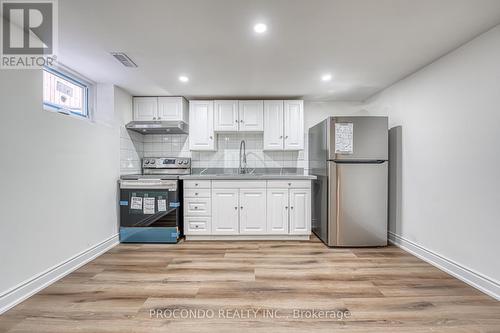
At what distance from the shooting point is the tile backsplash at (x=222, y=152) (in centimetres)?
387

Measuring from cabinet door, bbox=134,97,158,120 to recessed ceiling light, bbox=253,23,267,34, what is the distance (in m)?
2.31

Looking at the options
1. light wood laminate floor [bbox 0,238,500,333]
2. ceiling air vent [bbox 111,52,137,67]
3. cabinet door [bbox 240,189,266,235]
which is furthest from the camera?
cabinet door [bbox 240,189,266,235]

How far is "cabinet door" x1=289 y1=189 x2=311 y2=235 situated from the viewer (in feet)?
10.5

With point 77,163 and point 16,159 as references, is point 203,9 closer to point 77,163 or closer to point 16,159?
point 16,159

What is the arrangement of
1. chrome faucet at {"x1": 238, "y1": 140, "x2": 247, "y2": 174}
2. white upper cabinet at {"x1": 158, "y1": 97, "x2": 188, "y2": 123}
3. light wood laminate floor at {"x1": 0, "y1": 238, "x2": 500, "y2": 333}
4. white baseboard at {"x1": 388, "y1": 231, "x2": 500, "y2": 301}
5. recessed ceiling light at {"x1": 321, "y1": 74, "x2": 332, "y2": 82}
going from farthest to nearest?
1. chrome faucet at {"x1": 238, "y1": 140, "x2": 247, "y2": 174}
2. white upper cabinet at {"x1": 158, "y1": 97, "x2": 188, "y2": 123}
3. recessed ceiling light at {"x1": 321, "y1": 74, "x2": 332, "y2": 82}
4. white baseboard at {"x1": 388, "y1": 231, "x2": 500, "y2": 301}
5. light wood laminate floor at {"x1": 0, "y1": 238, "x2": 500, "y2": 333}

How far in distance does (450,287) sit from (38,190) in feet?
12.1

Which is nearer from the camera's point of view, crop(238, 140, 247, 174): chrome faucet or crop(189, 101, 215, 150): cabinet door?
crop(189, 101, 215, 150): cabinet door

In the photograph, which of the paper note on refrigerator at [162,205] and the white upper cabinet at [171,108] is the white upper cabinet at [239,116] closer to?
the white upper cabinet at [171,108]

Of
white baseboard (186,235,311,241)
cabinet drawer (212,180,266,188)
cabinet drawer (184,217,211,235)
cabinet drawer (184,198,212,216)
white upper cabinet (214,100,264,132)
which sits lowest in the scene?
white baseboard (186,235,311,241)

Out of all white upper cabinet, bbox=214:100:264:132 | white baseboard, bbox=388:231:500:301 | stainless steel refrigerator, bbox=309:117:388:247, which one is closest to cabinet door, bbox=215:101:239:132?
white upper cabinet, bbox=214:100:264:132

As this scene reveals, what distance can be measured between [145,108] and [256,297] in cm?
310

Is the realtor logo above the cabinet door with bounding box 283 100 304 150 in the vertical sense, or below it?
above

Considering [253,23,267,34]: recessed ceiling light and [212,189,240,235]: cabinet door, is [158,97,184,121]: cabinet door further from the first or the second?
[253,23,267,34]: recessed ceiling light

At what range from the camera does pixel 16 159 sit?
1.79 meters
